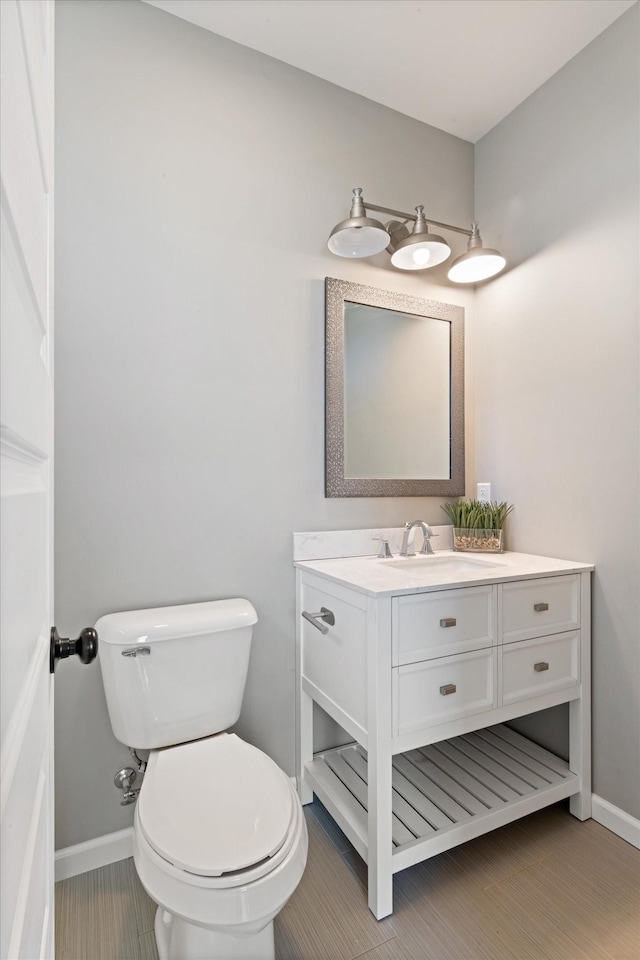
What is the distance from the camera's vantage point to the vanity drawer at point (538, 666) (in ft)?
4.88

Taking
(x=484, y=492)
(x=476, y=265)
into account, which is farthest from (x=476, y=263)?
(x=484, y=492)

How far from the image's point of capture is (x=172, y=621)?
1384 millimetres

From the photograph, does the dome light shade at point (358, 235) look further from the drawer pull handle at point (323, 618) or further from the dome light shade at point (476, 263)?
the drawer pull handle at point (323, 618)

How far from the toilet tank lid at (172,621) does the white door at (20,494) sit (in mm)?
837

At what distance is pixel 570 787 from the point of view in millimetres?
1601

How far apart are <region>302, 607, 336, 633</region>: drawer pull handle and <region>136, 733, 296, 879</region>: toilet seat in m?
0.39

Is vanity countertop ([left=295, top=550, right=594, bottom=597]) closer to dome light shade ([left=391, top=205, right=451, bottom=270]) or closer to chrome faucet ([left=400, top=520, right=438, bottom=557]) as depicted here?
chrome faucet ([left=400, top=520, right=438, bottom=557])

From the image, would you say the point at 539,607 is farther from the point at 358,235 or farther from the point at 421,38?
the point at 421,38

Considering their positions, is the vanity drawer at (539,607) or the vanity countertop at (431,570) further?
the vanity drawer at (539,607)

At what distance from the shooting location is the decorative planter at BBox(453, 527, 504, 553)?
75.5 inches

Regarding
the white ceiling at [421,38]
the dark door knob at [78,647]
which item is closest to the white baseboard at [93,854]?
the dark door knob at [78,647]

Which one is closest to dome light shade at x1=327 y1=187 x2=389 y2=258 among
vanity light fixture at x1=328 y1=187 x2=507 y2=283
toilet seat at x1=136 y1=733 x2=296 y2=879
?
vanity light fixture at x1=328 y1=187 x2=507 y2=283

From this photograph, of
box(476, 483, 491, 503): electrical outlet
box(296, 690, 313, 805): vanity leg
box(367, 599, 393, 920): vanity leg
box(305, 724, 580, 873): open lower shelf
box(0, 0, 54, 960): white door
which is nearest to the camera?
box(0, 0, 54, 960): white door

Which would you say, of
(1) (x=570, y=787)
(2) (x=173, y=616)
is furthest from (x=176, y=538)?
(1) (x=570, y=787)
